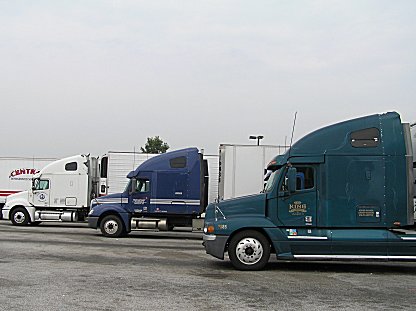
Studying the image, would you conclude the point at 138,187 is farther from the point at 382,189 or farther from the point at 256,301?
the point at 256,301

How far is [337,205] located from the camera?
41.2ft

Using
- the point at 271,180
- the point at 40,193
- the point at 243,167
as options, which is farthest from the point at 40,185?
the point at 271,180

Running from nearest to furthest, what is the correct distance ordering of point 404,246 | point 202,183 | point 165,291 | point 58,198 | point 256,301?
point 256,301 < point 165,291 < point 404,246 < point 202,183 < point 58,198

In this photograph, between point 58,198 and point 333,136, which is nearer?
point 333,136

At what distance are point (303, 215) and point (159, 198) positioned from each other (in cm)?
974

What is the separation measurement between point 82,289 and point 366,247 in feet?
18.8

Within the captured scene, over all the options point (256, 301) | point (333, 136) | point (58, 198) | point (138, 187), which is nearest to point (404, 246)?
point (333, 136)

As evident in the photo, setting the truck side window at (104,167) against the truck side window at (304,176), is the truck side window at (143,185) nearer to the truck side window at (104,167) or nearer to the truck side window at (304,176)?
the truck side window at (104,167)

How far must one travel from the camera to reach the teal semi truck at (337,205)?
40.6 feet

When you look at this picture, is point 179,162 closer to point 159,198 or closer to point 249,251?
point 159,198

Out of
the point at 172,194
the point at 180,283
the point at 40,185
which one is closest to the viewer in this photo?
the point at 180,283

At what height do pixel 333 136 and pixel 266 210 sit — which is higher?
pixel 333 136

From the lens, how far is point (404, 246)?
481 inches

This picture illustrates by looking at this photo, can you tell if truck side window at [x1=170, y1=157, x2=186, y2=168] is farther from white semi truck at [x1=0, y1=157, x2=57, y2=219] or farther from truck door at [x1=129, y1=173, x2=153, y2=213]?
white semi truck at [x1=0, y1=157, x2=57, y2=219]
